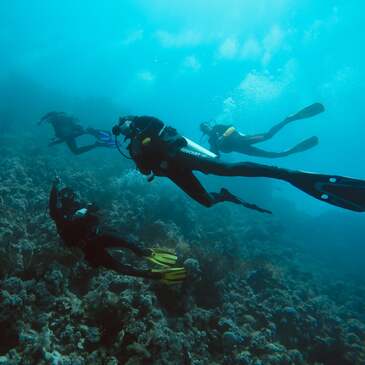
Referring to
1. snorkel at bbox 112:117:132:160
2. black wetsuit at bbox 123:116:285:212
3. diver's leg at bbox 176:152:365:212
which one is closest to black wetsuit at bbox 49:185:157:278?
black wetsuit at bbox 123:116:285:212

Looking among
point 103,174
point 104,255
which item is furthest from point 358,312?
point 103,174

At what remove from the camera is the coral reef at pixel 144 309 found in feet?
16.2

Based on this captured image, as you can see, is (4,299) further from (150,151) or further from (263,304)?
(263,304)

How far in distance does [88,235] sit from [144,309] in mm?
2132

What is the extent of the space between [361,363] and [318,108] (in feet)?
33.6

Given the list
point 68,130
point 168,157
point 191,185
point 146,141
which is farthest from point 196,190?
point 68,130

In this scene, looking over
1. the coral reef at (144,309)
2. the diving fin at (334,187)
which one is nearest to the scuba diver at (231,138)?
the coral reef at (144,309)

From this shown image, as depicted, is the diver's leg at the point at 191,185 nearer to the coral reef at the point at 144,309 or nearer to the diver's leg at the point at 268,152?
the coral reef at the point at 144,309

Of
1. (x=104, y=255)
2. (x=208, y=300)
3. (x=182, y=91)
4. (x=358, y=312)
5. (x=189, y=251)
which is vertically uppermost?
(x=182, y=91)

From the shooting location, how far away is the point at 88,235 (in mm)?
4570

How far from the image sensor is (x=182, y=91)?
7525 cm

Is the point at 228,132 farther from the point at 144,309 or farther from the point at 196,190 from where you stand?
the point at 144,309

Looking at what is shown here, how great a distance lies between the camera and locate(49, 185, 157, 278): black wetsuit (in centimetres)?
453

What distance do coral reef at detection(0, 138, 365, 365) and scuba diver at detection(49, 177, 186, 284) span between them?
122cm
